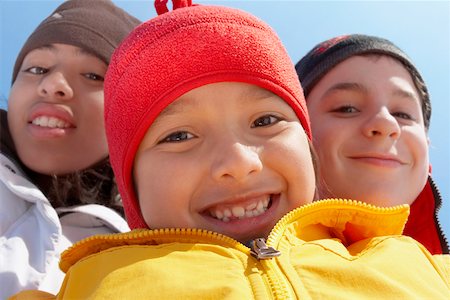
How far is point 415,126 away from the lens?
8.21ft

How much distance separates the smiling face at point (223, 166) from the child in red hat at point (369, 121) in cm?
66

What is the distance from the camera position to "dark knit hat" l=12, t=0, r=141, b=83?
8.94 feet

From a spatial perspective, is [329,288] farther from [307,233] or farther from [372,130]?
[372,130]

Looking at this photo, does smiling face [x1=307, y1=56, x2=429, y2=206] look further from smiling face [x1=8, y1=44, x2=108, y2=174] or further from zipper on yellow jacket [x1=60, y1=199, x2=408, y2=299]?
smiling face [x1=8, y1=44, x2=108, y2=174]

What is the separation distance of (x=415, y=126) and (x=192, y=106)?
130cm

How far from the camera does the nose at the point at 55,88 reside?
2498mm

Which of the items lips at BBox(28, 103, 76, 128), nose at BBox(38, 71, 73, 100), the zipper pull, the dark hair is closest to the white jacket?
the dark hair

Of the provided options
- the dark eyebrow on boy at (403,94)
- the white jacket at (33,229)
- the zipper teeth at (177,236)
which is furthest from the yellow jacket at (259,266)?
the dark eyebrow on boy at (403,94)

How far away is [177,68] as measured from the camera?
1.80 m

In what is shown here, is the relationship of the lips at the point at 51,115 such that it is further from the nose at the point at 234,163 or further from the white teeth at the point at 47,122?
the nose at the point at 234,163

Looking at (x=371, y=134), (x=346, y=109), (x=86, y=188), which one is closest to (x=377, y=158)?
(x=371, y=134)

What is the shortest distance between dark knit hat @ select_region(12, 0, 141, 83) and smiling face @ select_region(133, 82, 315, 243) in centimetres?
116

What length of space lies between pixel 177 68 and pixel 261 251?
0.72m

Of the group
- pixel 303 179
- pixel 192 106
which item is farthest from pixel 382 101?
pixel 192 106
